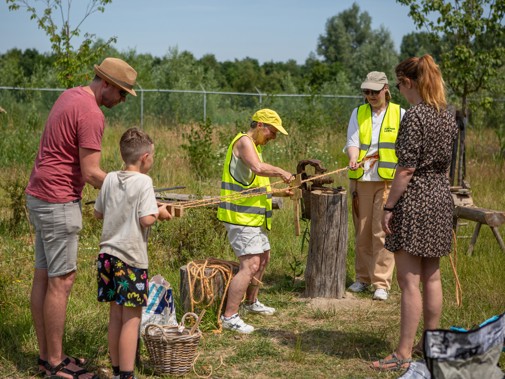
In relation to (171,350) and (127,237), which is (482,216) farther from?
(127,237)

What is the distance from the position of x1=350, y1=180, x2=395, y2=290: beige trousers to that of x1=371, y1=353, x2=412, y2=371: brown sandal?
72.3 inches

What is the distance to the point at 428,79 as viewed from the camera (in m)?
4.74

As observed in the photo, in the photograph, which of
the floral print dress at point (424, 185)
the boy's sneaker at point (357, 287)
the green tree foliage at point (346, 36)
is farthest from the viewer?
the green tree foliage at point (346, 36)

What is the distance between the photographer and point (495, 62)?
1286 centimetres

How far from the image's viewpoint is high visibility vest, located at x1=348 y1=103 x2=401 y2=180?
6547mm

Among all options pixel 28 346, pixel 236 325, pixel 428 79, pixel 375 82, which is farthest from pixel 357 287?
pixel 28 346

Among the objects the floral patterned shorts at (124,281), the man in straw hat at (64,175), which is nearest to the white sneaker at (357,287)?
the floral patterned shorts at (124,281)

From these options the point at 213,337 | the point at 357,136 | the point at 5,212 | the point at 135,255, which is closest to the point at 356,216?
the point at 357,136

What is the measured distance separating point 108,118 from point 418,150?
54.1ft

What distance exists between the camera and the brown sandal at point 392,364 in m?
4.95

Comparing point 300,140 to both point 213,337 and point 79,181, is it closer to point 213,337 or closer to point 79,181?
point 213,337

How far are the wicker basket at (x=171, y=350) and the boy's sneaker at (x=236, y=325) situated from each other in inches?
35.3

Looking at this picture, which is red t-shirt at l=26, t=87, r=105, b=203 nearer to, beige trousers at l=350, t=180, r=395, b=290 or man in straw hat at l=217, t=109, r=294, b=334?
man in straw hat at l=217, t=109, r=294, b=334

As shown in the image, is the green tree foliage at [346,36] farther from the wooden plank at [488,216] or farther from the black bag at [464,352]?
the black bag at [464,352]
